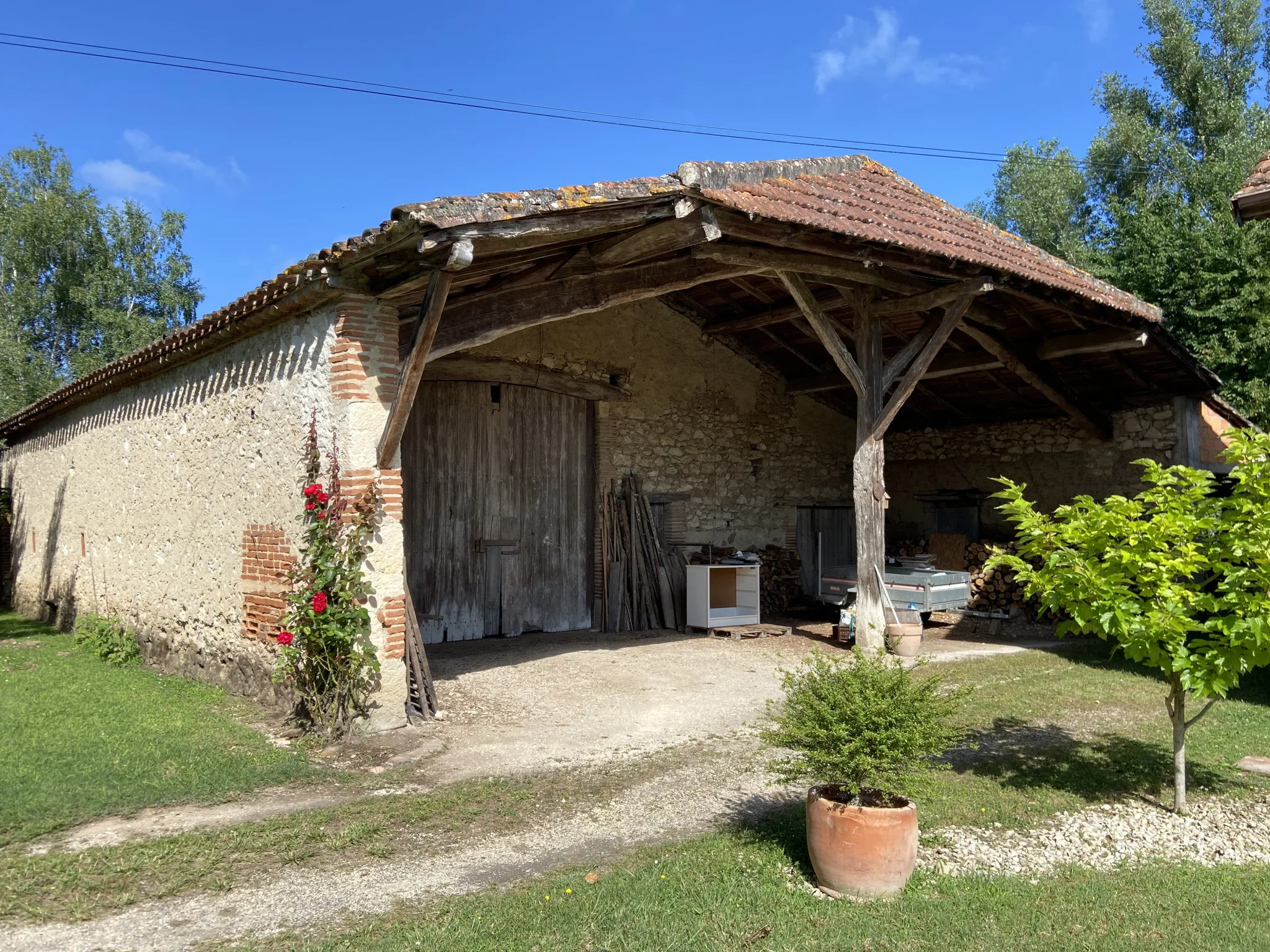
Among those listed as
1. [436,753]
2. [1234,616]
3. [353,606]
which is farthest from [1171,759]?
[353,606]

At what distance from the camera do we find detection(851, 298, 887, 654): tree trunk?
8719 mm

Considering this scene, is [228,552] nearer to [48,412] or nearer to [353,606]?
[353,606]

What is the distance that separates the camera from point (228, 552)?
7254mm

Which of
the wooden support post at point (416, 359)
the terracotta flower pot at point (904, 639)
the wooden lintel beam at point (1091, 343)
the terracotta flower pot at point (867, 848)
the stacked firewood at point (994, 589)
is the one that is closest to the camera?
the terracotta flower pot at point (867, 848)

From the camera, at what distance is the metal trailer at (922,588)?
10273mm

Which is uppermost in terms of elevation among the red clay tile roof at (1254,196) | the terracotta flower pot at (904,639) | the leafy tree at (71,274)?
the leafy tree at (71,274)

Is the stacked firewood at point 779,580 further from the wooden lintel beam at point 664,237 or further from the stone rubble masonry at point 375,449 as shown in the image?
the stone rubble masonry at point 375,449

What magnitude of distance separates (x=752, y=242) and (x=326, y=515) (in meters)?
3.87

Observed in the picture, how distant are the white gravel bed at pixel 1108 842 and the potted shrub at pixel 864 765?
0.49m

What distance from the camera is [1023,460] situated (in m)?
12.0

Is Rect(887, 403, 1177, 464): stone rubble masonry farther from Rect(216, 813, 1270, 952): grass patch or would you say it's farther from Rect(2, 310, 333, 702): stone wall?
Rect(2, 310, 333, 702): stone wall

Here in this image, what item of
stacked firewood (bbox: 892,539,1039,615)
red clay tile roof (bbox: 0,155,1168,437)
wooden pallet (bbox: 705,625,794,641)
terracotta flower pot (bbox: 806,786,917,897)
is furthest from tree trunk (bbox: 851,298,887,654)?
terracotta flower pot (bbox: 806,786,917,897)

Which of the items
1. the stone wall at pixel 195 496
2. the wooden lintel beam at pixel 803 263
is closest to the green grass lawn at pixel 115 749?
the stone wall at pixel 195 496

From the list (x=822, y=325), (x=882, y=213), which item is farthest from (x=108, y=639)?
(x=882, y=213)
